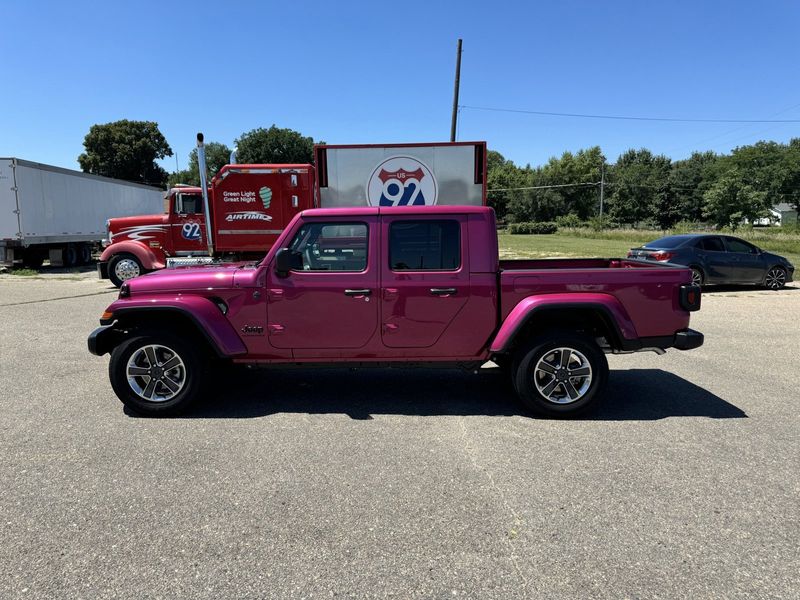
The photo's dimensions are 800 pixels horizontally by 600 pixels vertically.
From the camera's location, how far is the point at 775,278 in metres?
13.7

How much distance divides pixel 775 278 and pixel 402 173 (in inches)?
398

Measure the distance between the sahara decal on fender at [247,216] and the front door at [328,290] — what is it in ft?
28.0

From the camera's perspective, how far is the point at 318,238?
4.60 m

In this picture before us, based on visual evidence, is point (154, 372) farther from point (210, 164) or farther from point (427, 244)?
point (210, 164)

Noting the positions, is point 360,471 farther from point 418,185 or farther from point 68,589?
point 418,185

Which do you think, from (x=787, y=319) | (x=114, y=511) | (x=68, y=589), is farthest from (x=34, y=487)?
(x=787, y=319)

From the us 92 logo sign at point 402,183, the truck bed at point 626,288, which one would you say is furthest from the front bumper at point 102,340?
the us 92 logo sign at point 402,183

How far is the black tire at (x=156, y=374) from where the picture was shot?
15.0ft

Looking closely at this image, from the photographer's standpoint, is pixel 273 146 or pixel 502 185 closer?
pixel 273 146

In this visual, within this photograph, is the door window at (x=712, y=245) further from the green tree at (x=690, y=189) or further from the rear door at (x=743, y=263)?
the green tree at (x=690, y=189)

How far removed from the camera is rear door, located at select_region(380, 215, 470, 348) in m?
4.51

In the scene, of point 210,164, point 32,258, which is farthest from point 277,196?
point 210,164

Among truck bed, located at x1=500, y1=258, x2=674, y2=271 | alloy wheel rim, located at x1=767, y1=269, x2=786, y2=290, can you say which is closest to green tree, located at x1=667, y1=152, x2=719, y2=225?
alloy wheel rim, located at x1=767, y1=269, x2=786, y2=290

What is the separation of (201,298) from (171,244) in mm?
10811
